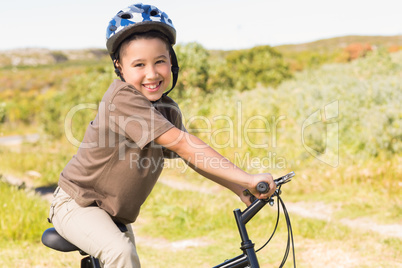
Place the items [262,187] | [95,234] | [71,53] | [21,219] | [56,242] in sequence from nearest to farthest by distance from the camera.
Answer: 1. [262,187]
2. [95,234]
3. [56,242]
4. [21,219]
5. [71,53]

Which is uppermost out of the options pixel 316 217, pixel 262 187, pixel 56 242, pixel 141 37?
pixel 141 37

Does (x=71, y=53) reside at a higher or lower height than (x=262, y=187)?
higher

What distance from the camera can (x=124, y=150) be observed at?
2.30m

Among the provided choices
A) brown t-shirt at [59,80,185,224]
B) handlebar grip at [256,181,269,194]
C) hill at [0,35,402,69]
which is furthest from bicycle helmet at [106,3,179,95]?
hill at [0,35,402,69]

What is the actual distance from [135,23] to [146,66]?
0.24 m

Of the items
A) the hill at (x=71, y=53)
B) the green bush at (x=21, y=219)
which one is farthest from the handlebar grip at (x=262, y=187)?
the hill at (x=71, y=53)

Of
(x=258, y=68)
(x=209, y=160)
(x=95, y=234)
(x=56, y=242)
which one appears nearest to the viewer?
(x=209, y=160)

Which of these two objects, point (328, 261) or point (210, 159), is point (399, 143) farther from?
point (210, 159)

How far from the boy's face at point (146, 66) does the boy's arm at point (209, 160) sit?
372 mm

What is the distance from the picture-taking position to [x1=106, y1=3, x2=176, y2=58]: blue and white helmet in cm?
239

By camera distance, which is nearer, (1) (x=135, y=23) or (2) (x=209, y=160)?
(2) (x=209, y=160)

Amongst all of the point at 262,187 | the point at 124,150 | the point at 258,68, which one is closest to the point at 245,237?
the point at 262,187

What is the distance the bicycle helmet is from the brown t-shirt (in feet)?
0.87

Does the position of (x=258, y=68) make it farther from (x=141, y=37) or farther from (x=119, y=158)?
(x=119, y=158)
